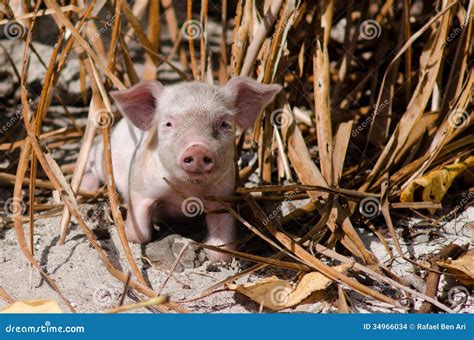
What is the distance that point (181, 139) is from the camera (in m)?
3.16

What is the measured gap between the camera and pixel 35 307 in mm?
2730

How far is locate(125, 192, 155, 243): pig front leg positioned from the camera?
137 inches

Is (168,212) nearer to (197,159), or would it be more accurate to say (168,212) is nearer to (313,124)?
(197,159)

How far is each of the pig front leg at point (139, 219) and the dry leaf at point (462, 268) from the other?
4.10 feet

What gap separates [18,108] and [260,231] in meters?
1.96

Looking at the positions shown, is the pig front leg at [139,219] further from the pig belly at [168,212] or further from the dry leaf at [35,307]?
the dry leaf at [35,307]

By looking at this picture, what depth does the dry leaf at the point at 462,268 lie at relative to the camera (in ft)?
9.70

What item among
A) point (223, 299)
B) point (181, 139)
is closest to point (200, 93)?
point (181, 139)

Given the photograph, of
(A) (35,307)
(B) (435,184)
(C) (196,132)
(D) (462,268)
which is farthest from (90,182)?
(D) (462,268)

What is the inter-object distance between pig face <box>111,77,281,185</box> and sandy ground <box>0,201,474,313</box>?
0.36 metres

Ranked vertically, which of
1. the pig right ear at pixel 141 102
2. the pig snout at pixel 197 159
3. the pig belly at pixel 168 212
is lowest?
the pig belly at pixel 168 212

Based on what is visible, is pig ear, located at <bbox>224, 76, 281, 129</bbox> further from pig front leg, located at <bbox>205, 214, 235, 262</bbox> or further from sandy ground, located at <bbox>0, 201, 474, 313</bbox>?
sandy ground, located at <bbox>0, 201, 474, 313</bbox>

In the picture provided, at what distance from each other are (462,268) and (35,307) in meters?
1.53

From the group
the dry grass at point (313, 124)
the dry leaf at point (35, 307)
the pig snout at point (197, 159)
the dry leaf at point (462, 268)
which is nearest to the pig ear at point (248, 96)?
the dry grass at point (313, 124)
